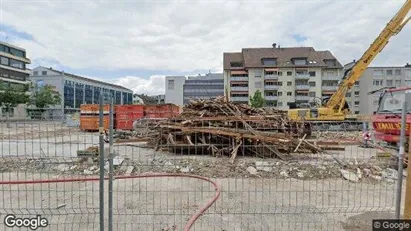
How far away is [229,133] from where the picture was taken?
10.2m

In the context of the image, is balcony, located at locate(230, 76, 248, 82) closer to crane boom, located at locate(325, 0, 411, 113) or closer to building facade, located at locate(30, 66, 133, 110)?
building facade, located at locate(30, 66, 133, 110)

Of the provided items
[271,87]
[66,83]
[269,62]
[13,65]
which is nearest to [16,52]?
[13,65]

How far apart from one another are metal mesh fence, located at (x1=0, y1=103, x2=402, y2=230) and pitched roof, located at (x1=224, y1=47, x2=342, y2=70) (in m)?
58.5

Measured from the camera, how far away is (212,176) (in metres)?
7.50

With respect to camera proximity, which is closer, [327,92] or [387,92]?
[387,92]

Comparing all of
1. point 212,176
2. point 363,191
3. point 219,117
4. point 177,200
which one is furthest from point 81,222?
point 219,117

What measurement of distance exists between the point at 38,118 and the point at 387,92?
37.6 feet

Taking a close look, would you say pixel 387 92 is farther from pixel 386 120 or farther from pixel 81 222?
pixel 81 222

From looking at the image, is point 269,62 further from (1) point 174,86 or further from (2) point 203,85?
(1) point 174,86

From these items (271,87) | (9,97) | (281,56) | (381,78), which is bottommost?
(9,97)

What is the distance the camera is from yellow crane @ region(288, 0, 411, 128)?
17595 millimetres

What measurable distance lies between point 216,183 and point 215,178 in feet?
1.79

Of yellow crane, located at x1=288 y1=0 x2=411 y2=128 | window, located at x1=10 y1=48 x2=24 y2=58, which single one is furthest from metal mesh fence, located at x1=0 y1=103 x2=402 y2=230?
window, located at x1=10 y1=48 x2=24 y2=58

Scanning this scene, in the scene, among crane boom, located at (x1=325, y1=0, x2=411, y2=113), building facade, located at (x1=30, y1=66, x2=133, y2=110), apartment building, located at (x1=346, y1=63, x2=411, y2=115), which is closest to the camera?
crane boom, located at (x1=325, y1=0, x2=411, y2=113)
